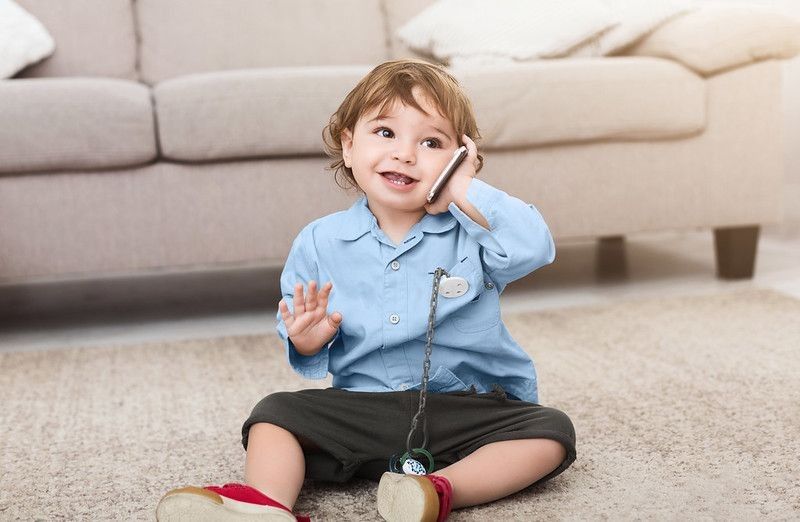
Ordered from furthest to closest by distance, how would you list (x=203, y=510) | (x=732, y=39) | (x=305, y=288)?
(x=732, y=39)
(x=305, y=288)
(x=203, y=510)

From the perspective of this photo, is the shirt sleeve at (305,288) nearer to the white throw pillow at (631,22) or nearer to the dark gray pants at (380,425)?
the dark gray pants at (380,425)

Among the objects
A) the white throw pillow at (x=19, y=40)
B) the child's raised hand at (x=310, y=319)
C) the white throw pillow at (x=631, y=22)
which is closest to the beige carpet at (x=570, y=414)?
the child's raised hand at (x=310, y=319)

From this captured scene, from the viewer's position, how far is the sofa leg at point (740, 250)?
214 centimetres

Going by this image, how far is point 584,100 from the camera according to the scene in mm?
1949

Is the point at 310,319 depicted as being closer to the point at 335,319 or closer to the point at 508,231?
the point at 335,319

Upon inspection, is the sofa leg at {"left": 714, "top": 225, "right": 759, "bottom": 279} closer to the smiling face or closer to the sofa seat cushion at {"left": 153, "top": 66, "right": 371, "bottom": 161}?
the sofa seat cushion at {"left": 153, "top": 66, "right": 371, "bottom": 161}

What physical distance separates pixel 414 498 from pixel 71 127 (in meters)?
1.18

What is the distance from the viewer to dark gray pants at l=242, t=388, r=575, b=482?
99cm

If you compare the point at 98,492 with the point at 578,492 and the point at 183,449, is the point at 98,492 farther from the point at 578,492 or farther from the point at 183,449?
the point at 578,492

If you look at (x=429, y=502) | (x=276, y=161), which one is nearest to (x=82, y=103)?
(x=276, y=161)

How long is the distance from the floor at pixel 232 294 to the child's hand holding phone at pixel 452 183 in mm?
888

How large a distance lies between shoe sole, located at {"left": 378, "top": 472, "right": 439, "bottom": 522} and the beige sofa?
3.46 feet

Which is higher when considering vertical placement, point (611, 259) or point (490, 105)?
point (490, 105)

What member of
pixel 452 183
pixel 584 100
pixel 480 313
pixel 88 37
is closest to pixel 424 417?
pixel 480 313
